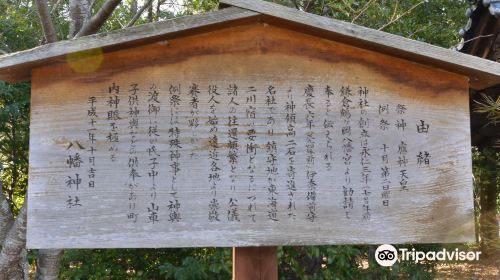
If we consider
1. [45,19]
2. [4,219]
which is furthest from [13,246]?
[45,19]

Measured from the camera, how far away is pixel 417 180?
2.28m

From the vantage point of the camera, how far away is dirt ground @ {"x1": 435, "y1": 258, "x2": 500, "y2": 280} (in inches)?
270

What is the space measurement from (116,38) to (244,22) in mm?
585

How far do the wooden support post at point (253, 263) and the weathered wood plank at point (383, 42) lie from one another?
3.67 ft

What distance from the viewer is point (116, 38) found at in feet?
6.90

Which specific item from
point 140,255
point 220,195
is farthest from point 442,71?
point 140,255

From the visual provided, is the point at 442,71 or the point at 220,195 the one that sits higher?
the point at 442,71

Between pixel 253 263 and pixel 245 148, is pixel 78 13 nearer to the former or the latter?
pixel 245 148

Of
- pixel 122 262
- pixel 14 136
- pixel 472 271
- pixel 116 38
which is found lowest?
pixel 472 271

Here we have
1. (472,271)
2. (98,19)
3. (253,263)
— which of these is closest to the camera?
(253,263)

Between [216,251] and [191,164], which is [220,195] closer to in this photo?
[191,164]

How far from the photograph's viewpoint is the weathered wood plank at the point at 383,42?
2.14 m

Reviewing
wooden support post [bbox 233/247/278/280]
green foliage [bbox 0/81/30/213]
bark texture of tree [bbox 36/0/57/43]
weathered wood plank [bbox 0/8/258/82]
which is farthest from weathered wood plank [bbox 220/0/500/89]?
green foliage [bbox 0/81/30/213]

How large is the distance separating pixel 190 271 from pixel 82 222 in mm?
2168
